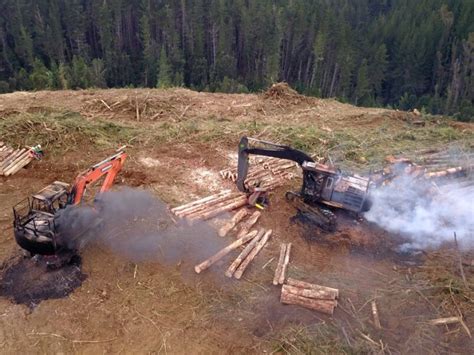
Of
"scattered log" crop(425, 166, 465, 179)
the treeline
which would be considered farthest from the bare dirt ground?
the treeline

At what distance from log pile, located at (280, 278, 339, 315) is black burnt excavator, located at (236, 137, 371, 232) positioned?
8.22 ft

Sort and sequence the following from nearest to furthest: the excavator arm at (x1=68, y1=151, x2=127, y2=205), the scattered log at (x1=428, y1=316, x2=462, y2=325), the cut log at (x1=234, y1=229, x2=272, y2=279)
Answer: the scattered log at (x1=428, y1=316, x2=462, y2=325), the cut log at (x1=234, y1=229, x2=272, y2=279), the excavator arm at (x1=68, y1=151, x2=127, y2=205)

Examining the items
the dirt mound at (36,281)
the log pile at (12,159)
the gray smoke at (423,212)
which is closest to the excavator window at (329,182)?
the gray smoke at (423,212)

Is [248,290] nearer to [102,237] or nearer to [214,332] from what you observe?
[214,332]

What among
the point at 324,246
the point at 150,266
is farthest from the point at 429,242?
the point at 150,266

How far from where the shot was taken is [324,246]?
454 inches

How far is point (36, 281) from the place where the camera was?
9883 millimetres

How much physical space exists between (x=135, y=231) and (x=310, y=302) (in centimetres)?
521

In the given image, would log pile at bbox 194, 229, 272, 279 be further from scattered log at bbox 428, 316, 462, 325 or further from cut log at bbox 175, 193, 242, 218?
scattered log at bbox 428, 316, 462, 325

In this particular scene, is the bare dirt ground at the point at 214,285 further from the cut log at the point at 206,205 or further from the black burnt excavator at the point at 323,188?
the cut log at the point at 206,205

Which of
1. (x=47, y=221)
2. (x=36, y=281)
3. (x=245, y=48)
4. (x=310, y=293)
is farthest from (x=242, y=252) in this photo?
(x=245, y=48)

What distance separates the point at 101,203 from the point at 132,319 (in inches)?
151

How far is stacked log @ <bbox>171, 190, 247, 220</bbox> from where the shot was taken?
1227 centimetres

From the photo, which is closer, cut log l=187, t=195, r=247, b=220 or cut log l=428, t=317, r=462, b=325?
cut log l=428, t=317, r=462, b=325
